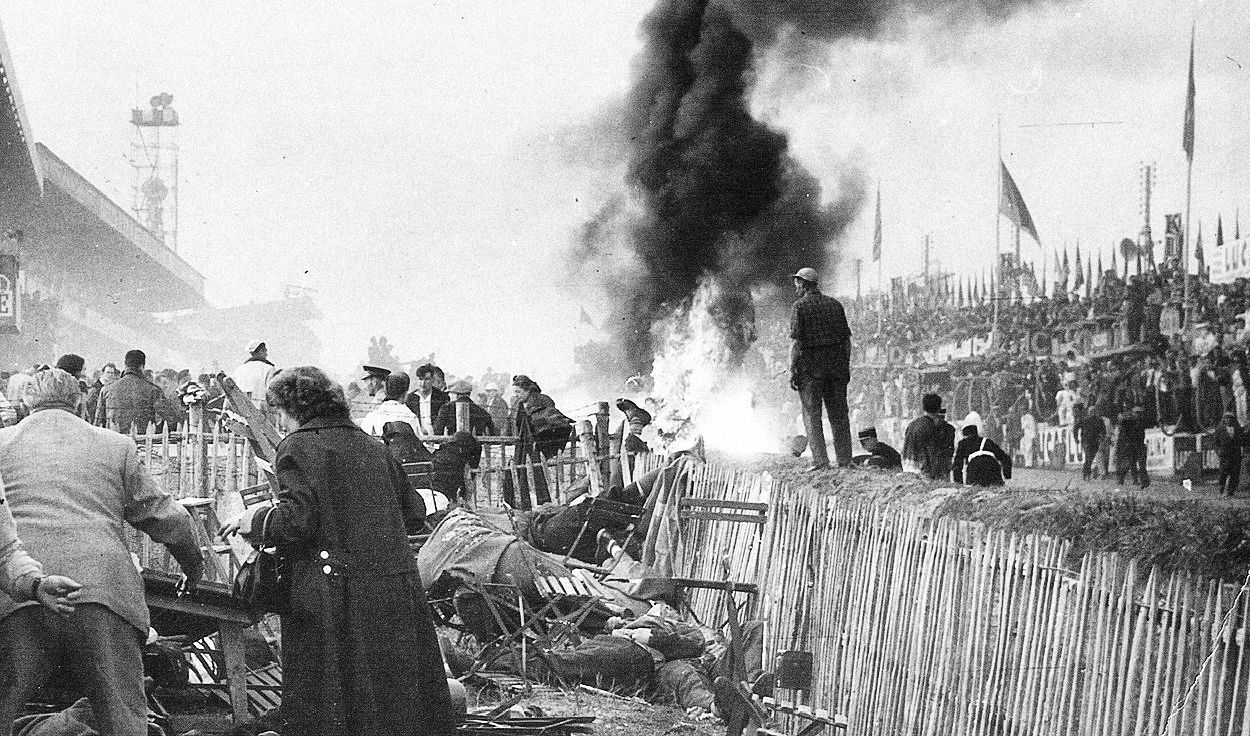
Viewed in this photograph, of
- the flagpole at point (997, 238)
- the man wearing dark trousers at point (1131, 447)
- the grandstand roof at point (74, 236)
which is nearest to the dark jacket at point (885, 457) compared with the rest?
the man wearing dark trousers at point (1131, 447)

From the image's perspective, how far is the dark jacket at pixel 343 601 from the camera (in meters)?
4.36

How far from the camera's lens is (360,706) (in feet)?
14.4

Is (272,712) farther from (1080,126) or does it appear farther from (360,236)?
(360,236)

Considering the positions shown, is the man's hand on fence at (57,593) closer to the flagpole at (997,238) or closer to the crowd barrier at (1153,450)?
the crowd barrier at (1153,450)

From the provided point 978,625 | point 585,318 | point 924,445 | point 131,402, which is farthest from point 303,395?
point 585,318

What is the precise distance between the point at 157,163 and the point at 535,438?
29397 mm

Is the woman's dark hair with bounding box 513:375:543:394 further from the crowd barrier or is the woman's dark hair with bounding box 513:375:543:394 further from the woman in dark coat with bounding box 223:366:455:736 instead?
the woman in dark coat with bounding box 223:366:455:736

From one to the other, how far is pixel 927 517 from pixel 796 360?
3117 millimetres

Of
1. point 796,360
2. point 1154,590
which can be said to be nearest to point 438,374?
point 796,360

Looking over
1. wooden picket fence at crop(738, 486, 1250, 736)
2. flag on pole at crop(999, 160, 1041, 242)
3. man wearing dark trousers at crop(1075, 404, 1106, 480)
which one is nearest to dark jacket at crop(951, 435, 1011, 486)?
wooden picket fence at crop(738, 486, 1250, 736)

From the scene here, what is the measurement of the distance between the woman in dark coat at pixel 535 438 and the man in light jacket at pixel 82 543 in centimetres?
879

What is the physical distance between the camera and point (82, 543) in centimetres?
420

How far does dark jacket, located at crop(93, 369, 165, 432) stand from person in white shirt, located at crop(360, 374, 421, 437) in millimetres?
2576

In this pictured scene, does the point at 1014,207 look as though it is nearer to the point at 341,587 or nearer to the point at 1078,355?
the point at 1078,355
